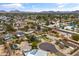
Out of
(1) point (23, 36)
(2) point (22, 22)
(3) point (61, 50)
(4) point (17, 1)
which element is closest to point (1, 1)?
(4) point (17, 1)

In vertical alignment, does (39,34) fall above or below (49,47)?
above

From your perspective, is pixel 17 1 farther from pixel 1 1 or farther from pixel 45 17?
pixel 45 17

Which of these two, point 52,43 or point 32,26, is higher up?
point 32,26

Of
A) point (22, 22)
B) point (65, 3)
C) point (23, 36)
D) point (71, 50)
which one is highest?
point (65, 3)

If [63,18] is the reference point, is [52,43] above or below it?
below

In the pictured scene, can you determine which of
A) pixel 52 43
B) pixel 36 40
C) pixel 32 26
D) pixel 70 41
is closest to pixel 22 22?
pixel 32 26

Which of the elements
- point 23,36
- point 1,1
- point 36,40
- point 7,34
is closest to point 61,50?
point 36,40

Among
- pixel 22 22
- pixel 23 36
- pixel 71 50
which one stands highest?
pixel 22 22

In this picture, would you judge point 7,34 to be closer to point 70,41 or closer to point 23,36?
point 23,36

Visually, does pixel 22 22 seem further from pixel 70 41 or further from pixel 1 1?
pixel 70 41
